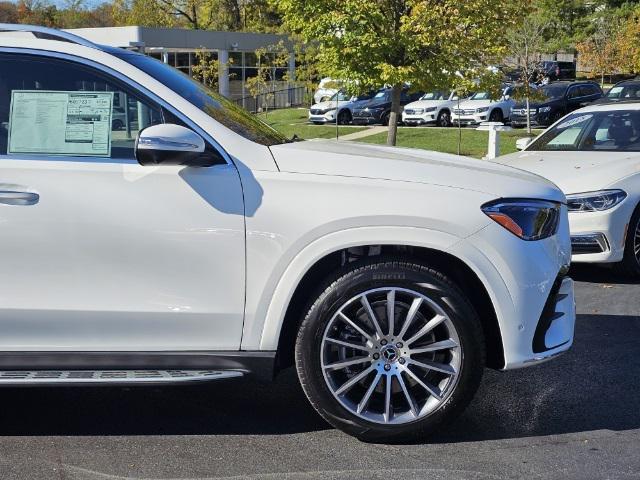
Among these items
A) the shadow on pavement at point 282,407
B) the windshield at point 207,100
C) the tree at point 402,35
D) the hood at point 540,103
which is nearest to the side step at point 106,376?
the shadow on pavement at point 282,407

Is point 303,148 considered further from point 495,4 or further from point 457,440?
point 495,4

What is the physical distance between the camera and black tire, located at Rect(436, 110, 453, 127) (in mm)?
31578

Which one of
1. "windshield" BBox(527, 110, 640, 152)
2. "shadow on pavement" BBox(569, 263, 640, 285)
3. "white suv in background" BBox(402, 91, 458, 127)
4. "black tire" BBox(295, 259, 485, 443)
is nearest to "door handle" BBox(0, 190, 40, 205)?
"black tire" BBox(295, 259, 485, 443)

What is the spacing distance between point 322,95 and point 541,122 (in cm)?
1040

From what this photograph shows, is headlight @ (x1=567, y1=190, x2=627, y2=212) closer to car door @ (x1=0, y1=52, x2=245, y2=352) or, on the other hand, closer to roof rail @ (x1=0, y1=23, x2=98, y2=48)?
car door @ (x1=0, y1=52, x2=245, y2=352)

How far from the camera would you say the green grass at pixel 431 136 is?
892 inches

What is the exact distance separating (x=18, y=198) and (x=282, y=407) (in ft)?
5.91

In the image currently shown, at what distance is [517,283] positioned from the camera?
163 inches

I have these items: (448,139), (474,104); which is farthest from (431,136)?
(474,104)

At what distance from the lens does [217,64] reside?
35.0 m

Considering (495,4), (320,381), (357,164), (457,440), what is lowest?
(457,440)

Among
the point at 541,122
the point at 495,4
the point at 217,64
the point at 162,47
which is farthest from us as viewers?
the point at 162,47

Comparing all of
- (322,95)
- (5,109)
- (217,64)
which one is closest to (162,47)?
(217,64)

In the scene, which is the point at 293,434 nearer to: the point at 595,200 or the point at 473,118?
the point at 595,200
